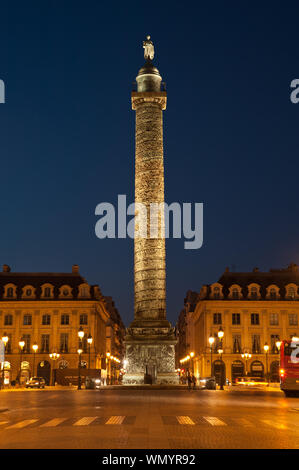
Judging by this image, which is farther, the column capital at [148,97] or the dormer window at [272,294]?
the dormer window at [272,294]

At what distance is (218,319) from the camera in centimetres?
7488

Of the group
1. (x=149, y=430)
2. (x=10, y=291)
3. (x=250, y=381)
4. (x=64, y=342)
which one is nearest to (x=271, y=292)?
(x=250, y=381)

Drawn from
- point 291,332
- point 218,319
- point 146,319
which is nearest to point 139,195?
point 146,319

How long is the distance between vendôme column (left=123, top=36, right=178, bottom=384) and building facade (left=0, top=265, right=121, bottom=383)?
2465 centimetres

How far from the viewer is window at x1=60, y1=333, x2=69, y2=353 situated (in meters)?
73.4

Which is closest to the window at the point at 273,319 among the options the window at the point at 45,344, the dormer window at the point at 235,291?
the dormer window at the point at 235,291

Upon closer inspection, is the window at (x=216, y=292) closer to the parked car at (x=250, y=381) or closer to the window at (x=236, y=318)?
the window at (x=236, y=318)

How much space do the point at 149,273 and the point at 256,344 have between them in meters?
29.0

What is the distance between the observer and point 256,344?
74000mm

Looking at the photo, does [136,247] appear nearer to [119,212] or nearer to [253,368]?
[119,212]

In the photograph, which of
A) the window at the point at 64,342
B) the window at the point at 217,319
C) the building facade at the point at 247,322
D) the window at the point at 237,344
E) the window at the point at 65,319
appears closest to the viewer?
the building facade at the point at 247,322

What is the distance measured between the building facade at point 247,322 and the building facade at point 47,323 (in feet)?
44.8

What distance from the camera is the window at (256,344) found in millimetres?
73562

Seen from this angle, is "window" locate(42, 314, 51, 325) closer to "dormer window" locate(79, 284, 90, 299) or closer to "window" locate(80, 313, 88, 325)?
"window" locate(80, 313, 88, 325)
